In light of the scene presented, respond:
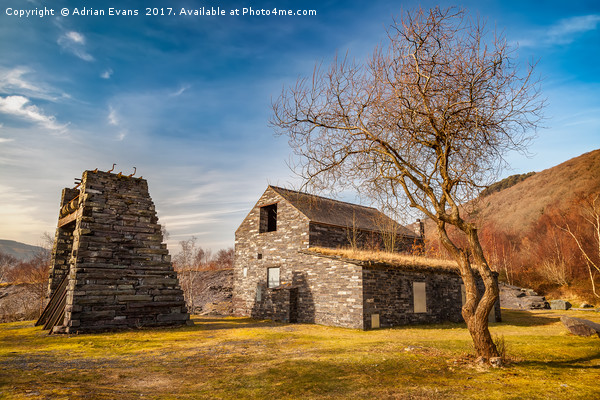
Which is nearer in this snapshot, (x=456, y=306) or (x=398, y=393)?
(x=398, y=393)

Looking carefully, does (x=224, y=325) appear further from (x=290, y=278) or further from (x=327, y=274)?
(x=327, y=274)

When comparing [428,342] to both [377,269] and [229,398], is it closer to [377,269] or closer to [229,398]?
[377,269]

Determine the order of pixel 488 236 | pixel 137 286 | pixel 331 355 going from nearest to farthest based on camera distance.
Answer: pixel 331 355
pixel 137 286
pixel 488 236

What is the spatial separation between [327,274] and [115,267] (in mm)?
8847

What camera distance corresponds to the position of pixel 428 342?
10273 millimetres

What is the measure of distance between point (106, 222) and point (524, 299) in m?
30.9

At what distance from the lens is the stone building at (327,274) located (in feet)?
49.6

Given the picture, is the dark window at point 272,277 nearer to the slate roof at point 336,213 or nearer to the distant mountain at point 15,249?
the slate roof at point 336,213

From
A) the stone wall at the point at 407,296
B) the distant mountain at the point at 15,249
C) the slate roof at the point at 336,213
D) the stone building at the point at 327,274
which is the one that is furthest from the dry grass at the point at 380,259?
the distant mountain at the point at 15,249

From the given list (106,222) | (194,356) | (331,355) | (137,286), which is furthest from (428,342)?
(106,222)

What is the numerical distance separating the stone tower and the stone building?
595 cm

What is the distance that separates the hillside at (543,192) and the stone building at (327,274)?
122ft

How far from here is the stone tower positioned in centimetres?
1214

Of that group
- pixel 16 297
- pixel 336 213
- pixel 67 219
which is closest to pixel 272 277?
pixel 336 213
